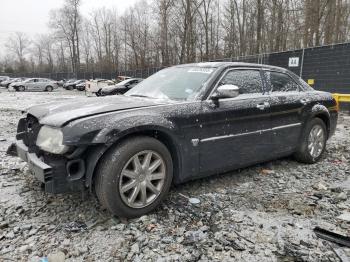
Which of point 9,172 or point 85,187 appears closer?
point 85,187

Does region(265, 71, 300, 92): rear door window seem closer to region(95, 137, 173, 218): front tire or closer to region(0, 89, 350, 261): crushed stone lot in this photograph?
region(0, 89, 350, 261): crushed stone lot

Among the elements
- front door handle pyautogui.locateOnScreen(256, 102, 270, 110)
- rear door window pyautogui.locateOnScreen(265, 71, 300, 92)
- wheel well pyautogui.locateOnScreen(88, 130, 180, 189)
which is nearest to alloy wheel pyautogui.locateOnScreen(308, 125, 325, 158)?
rear door window pyautogui.locateOnScreen(265, 71, 300, 92)

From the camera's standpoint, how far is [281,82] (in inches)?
189

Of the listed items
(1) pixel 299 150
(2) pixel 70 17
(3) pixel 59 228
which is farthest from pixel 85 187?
(2) pixel 70 17

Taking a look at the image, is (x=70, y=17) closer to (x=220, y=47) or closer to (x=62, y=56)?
(x=62, y=56)

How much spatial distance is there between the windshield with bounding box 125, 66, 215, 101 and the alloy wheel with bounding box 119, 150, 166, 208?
862 mm

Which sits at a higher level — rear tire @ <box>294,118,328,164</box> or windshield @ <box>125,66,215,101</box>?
windshield @ <box>125,66,215,101</box>

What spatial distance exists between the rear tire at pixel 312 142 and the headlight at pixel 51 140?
12.0 ft

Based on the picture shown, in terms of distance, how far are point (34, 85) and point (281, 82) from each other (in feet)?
113

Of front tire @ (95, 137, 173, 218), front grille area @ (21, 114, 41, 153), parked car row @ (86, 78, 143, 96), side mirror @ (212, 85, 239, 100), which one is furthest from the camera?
parked car row @ (86, 78, 143, 96)

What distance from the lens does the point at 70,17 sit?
2244 inches

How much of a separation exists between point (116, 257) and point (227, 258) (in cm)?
91

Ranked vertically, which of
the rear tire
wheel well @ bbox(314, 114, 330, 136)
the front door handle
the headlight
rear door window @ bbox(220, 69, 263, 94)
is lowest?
the rear tire

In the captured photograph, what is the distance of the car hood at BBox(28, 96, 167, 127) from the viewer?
2.96 metres
